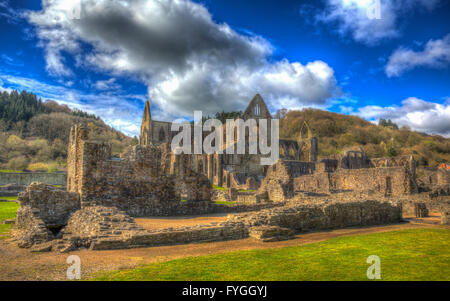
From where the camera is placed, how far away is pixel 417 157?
6347 centimetres

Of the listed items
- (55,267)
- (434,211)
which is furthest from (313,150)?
(55,267)

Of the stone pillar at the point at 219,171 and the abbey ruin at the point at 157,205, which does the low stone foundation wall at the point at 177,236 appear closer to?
the abbey ruin at the point at 157,205

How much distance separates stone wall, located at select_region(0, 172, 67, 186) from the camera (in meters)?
35.8

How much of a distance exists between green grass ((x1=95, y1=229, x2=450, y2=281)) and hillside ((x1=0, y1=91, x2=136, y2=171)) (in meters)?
53.8

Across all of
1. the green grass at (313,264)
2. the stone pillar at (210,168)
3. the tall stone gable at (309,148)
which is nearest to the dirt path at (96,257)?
the green grass at (313,264)

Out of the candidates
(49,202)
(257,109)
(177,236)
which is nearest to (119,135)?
(257,109)

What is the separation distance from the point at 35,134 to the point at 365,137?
104m

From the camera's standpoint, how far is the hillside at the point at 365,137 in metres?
66.9

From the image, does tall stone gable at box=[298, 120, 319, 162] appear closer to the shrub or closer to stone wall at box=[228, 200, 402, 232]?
stone wall at box=[228, 200, 402, 232]

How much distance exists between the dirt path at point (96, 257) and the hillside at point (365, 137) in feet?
179

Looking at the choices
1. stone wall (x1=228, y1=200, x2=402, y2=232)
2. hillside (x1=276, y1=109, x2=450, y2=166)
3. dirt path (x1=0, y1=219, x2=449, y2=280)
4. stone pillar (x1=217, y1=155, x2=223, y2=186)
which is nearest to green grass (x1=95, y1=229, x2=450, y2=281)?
dirt path (x1=0, y1=219, x2=449, y2=280)

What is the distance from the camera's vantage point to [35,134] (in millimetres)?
88188

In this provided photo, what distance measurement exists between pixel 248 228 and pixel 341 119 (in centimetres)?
9930
